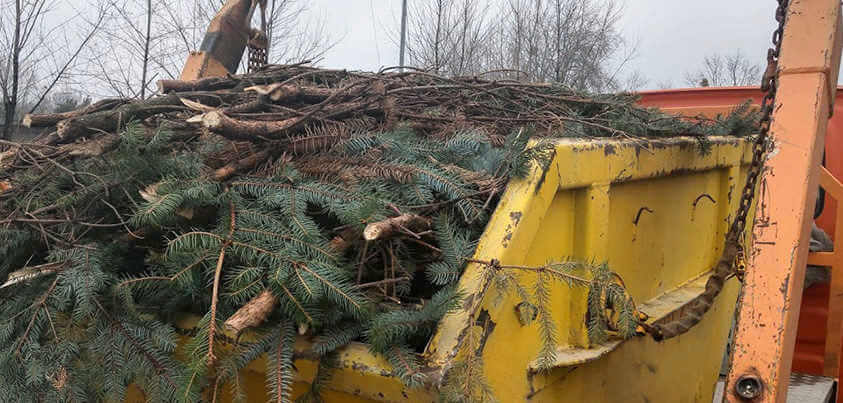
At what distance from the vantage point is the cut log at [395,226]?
1540mm

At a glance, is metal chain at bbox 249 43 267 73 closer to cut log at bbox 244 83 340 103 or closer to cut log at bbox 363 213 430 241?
cut log at bbox 244 83 340 103

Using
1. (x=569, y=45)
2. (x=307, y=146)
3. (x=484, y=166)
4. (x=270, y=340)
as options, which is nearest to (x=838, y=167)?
(x=484, y=166)

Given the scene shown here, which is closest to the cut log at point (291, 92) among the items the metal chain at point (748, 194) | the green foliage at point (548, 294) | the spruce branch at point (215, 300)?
the spruce branch at point (215, 300)

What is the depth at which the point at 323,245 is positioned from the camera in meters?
1.63

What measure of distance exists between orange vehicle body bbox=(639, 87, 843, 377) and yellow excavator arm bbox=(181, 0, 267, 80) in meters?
2.41

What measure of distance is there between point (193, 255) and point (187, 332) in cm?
23

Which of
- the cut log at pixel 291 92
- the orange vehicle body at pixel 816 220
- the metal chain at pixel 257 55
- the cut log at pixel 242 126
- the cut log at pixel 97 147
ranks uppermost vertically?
the metal chain at pixel 257 55

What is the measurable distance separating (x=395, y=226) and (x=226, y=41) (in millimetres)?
2971

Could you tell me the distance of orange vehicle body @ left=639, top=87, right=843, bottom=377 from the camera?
11.5 feet

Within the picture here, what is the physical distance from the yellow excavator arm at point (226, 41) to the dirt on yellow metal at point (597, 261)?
2.53 metres

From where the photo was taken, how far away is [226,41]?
164 inches

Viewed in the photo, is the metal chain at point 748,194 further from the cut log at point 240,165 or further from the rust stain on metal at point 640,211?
the cut log at point 240,165

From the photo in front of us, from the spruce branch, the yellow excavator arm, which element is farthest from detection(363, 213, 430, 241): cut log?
the yellow excavator arm

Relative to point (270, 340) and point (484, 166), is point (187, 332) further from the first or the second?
point (484, 166)
